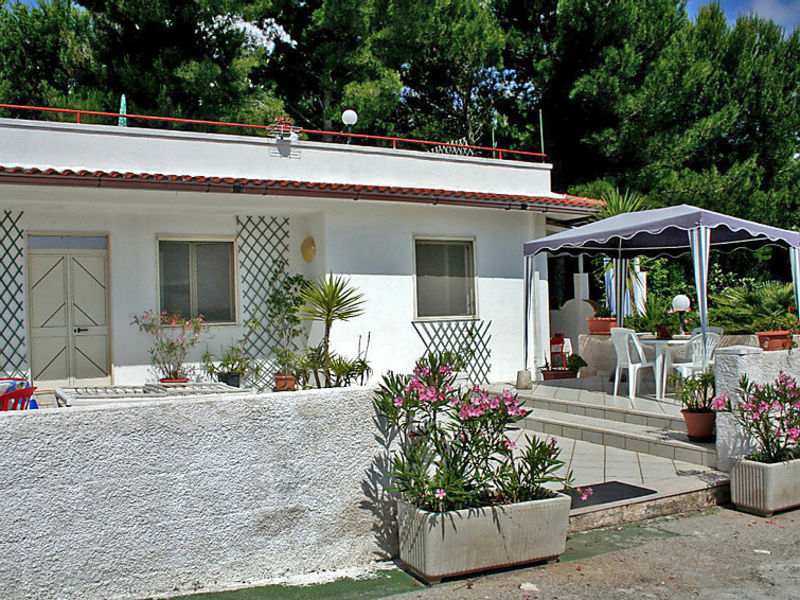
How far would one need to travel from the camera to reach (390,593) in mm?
4348

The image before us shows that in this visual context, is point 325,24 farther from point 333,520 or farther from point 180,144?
point 333,520

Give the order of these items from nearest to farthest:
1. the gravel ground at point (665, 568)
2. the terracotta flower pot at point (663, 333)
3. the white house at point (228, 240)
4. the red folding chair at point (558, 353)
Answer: the gravel ground at point (665, 568), the white house at point (228, 240), the terracotta flower pot at point (663, 333), the red folding chair at point (558, 353)

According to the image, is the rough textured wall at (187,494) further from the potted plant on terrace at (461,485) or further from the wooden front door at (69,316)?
the wooden front door at (69,316)

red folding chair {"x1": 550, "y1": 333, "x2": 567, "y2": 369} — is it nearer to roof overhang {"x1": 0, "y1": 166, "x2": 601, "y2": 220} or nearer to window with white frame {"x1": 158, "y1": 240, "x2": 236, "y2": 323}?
roof overhang {"x1": 0, "y1": 166, "x2": 601, "y2": 220}

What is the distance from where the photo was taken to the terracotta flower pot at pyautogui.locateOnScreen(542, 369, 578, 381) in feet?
38.1

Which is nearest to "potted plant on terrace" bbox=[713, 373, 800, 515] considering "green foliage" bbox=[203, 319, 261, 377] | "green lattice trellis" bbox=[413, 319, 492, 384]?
"green lattice trellis" bbox=[413, 319, 492, 384]

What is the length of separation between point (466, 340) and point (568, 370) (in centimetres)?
165

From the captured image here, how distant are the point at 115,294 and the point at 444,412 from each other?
6390 millimetres

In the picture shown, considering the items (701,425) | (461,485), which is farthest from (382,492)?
(701,425)

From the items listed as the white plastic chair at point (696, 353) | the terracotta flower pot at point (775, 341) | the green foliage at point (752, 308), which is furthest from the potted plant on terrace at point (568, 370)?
the terracotta flower pot at point (775, 341)

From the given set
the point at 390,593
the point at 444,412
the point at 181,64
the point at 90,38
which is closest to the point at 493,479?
the point at 444,412

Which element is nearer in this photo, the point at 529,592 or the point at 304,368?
the point at 529,592

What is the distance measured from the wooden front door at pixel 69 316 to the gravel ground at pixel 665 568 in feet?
22.9

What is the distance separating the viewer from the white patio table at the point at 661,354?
9.41 meters
